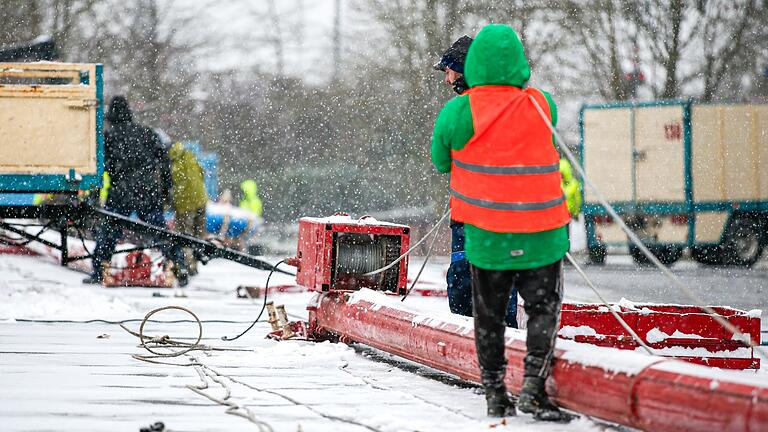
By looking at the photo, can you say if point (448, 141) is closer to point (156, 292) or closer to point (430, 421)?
point (430, 421)

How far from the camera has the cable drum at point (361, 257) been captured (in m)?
7.80

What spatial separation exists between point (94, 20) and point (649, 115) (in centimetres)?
1467

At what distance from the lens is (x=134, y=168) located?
48.4ft

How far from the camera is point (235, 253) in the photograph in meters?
11.3

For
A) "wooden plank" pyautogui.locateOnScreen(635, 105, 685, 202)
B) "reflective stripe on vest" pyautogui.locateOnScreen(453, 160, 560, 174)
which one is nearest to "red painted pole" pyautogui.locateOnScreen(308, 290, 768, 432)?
"reflective stripe on vest" pyautogui.locateOnScreen(453, 160, 560, 174)

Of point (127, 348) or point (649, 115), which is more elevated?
point (649, 115)

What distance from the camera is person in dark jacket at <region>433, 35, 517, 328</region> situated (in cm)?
686

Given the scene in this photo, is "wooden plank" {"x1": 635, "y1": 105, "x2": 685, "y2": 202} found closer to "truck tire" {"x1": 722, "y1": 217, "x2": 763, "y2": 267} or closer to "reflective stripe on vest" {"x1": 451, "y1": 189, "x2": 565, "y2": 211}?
"truck tire" {"x1": 722, "y1": 217, "x2": 763, "y2": 267}

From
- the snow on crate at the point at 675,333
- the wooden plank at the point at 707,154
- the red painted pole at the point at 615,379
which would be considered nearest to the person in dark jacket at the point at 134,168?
the red painted pole at the point at 615,379

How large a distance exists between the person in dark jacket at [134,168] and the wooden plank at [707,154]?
10442 millimetres

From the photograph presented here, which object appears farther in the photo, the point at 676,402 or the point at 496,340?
the point at 496,340

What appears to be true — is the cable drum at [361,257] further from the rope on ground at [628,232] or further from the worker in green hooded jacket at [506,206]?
the rope on ground at [628,232]

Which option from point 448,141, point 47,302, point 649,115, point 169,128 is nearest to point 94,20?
point 169,128

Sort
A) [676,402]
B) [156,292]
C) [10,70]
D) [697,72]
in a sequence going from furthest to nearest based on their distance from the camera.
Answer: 1. [697,72]
2. [156,292]
3. [10,70]
4. [676,402]
